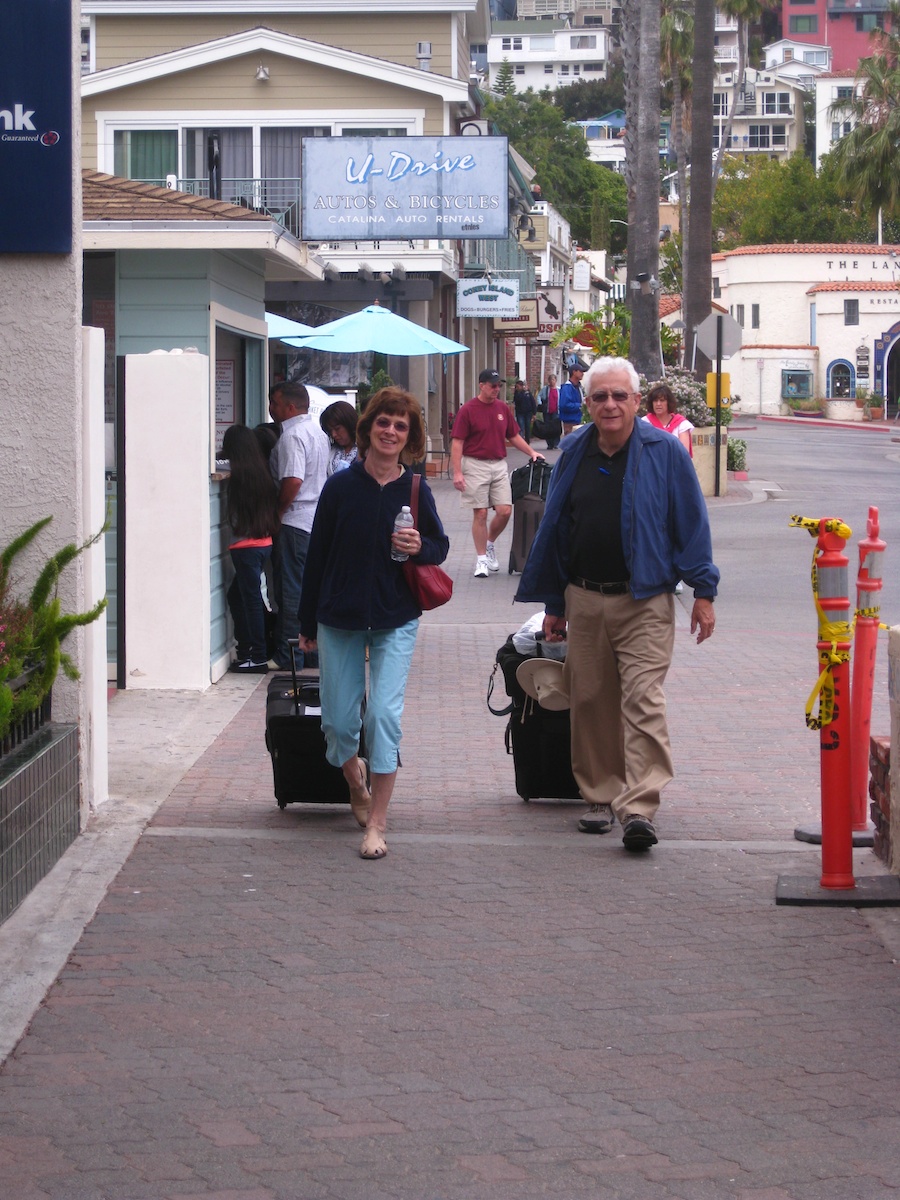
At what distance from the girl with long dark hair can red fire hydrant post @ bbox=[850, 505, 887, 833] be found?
450 cm

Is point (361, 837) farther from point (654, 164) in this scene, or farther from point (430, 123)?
point (430, 123)

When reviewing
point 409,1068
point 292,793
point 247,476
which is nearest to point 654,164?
point 247,476

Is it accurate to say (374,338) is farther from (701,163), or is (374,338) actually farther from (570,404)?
(701,163)

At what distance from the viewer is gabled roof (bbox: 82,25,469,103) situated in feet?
94.6

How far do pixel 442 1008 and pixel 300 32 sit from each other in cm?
2821

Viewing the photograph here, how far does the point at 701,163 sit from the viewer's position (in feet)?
101

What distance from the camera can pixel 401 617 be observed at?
654 cm

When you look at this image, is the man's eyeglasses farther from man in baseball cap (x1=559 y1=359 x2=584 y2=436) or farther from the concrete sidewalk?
man in baseball cap (x1=559 y1=359 x2=584 y2=436)

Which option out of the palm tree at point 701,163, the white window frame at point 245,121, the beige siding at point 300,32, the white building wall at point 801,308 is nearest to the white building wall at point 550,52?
the white building wall at point 801,308

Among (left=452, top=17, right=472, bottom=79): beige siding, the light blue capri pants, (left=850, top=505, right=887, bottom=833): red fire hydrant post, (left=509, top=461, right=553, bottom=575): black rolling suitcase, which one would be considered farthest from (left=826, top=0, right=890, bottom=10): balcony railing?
the light blue capri pants

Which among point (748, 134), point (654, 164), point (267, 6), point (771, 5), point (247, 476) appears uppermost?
point (748, 134)

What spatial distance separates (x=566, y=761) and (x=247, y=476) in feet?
12.6

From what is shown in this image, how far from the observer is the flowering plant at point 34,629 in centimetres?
583

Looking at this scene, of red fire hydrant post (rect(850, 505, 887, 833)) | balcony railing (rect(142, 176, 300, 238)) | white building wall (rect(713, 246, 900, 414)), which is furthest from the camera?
white building wall (rect(713, 246, 900, 414))
